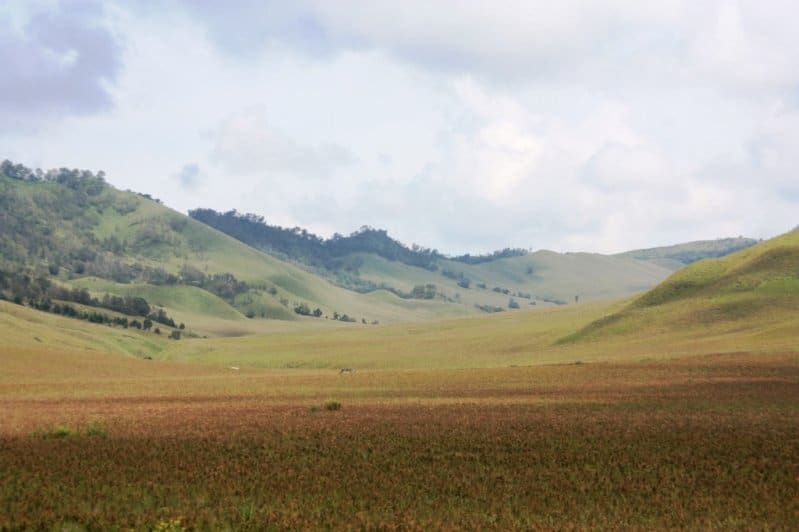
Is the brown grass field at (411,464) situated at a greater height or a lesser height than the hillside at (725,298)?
lesser

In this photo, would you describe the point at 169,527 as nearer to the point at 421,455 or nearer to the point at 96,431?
the point at 421,455

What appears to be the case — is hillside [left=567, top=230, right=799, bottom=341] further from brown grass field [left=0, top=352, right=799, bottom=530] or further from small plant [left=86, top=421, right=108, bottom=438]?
small plant [left=86, top=421, right=108, bottom=438]

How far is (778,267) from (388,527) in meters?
135

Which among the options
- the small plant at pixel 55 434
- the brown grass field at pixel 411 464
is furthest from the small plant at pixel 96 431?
the small plant at pixel 55 434

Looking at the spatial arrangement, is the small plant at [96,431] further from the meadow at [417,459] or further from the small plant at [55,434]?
the small plant at [55,434]

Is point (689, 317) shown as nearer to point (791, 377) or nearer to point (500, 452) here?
point (791, 377)

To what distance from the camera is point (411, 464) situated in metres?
23.0

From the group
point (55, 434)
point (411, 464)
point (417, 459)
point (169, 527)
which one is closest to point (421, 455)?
point (417, 459)

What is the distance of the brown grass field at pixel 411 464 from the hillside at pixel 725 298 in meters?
74.7

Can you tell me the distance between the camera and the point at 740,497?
18812 millimetres

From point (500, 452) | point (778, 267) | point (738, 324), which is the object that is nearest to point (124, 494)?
point (500, 452)

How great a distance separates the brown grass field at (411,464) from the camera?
17.2 metres

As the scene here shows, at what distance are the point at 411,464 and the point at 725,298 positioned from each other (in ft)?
379

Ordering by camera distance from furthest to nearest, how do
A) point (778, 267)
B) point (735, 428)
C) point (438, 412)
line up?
point (778, 267) → point (438, 412) → point (735, 428)
